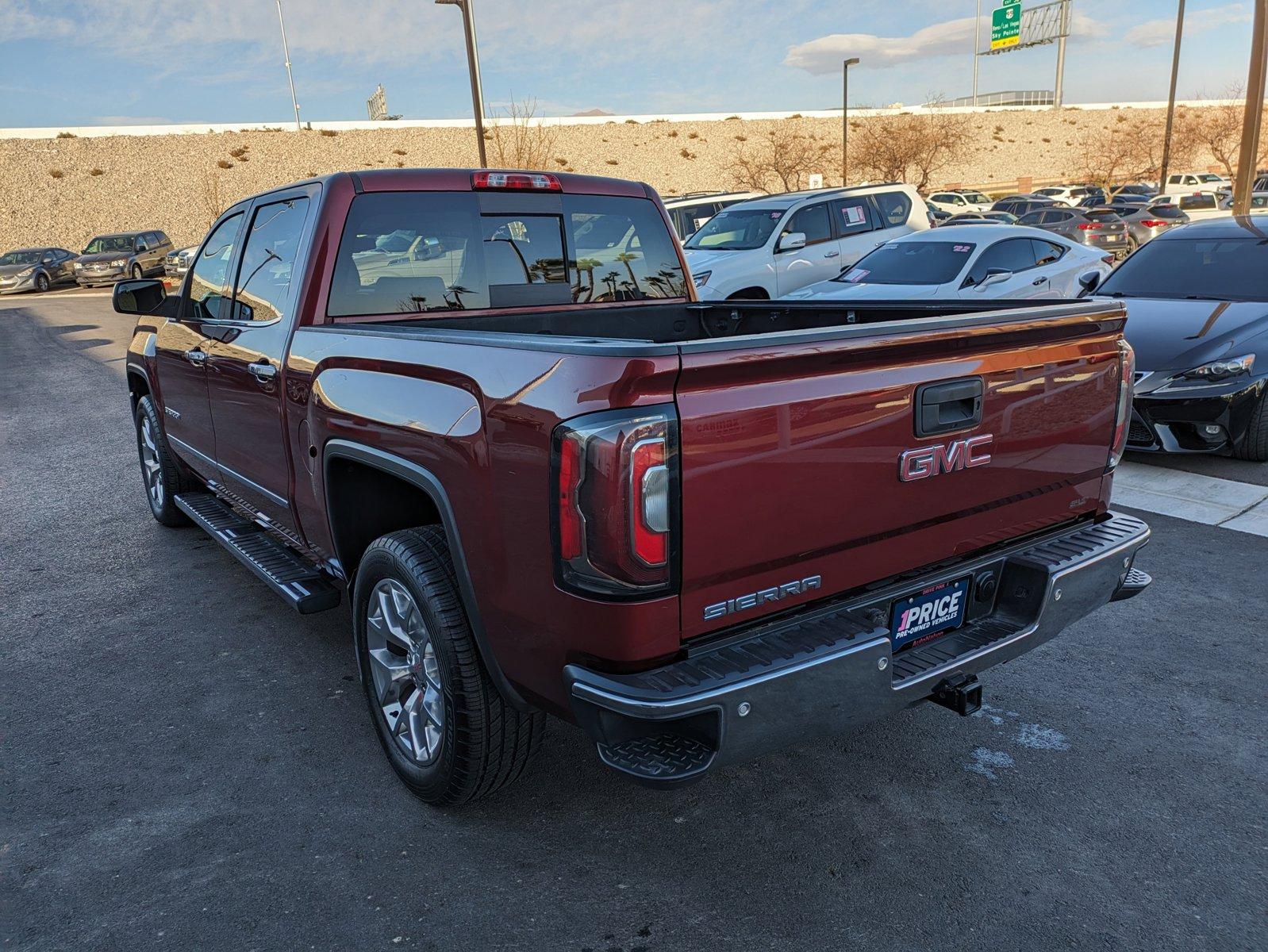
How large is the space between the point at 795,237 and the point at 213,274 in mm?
9871

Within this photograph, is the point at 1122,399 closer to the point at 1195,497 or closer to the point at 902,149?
the point at 1195,497

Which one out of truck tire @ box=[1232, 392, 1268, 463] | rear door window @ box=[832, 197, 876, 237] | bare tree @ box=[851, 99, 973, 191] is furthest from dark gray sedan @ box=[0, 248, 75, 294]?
bare tree @ box=[851, 99, 973, 191]

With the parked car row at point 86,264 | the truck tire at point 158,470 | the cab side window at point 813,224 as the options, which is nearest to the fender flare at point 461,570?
the truck tire at point 158,470

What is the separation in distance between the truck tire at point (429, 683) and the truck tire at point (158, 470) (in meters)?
3.12

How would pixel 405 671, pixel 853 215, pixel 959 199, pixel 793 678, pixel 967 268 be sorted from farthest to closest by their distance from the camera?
pixel 959 199, pixel 853 215, pixel 967 268, pixel 405 671, pixel 793 678

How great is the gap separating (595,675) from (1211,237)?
8.33m

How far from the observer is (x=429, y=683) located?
118 inches

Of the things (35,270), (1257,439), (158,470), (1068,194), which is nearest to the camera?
(158,470)

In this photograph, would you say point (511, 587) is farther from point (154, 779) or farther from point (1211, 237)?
point (1211, 237)

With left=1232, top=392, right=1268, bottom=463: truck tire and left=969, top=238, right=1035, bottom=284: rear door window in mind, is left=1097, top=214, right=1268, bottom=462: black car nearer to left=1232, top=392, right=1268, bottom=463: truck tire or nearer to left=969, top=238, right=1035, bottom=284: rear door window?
left=1232, top=392, right=1268, bottom=463: truck tire

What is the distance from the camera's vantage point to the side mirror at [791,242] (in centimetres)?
1330

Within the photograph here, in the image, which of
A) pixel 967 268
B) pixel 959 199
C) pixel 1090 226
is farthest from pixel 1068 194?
pixel 967 268

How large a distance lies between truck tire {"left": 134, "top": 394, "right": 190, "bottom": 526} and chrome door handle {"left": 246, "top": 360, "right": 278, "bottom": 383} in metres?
2.16

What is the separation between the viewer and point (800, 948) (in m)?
2.45
